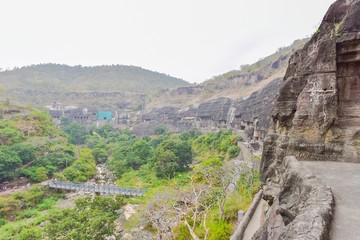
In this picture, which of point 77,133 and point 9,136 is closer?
point 9,136

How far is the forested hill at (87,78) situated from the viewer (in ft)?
321

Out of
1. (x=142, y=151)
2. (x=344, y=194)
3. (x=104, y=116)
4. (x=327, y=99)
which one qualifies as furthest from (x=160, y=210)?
(x=104, y=116)

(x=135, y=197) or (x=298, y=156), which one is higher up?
(x=298, y=156)

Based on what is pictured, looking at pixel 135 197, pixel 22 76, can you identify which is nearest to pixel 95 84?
pixel 22 76

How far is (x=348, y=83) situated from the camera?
4.48 metres

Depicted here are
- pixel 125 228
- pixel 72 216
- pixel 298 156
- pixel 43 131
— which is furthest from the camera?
pixel 43 131

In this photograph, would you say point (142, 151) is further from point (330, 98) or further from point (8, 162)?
point (330, 98)

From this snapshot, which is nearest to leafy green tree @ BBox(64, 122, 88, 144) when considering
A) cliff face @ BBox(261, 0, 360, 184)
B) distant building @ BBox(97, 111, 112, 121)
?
distant building @ BBox(97, 111, 112, 121)

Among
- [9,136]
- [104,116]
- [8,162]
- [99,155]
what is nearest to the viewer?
[8,162]

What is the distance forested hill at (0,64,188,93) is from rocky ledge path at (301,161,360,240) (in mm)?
99151

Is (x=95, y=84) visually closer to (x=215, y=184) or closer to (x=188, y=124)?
(x=188, y=124)

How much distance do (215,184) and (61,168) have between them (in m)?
23.0

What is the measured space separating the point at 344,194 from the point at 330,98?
7.23 feet

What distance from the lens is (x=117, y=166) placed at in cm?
3184
